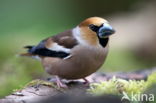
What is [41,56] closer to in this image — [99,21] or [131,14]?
[99,21]

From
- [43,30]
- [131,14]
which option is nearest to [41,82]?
[43,30]

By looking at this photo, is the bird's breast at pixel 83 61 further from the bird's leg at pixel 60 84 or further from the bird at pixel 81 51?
the bird's leg at pixel 60 84

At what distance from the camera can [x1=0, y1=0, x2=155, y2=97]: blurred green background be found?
8773 millimetres

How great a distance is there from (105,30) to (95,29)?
0.64ft

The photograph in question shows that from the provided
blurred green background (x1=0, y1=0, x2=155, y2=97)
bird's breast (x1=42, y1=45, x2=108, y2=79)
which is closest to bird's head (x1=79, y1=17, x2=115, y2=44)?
bird's breast (x1=42, y1=45, x2=108, y2=79)

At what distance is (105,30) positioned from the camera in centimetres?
594

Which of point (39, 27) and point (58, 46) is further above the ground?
point (39, 27)

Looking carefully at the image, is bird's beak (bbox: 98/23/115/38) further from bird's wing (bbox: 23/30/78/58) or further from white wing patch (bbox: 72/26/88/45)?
bird's wing (bbox: 23/30/78/58)

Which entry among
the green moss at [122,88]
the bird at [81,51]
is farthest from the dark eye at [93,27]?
the green moss at [122,88]

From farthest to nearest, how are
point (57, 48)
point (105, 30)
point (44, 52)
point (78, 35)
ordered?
point (44, 52) → point (57, 48) → point (78, 35) → point (105, 30)

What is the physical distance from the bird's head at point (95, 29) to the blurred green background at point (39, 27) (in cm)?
218

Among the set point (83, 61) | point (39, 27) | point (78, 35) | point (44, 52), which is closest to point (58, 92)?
point (83, 61)

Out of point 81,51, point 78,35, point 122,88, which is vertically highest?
point 78,35

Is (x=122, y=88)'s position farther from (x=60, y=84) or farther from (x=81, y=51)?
(x=60, y=84)
